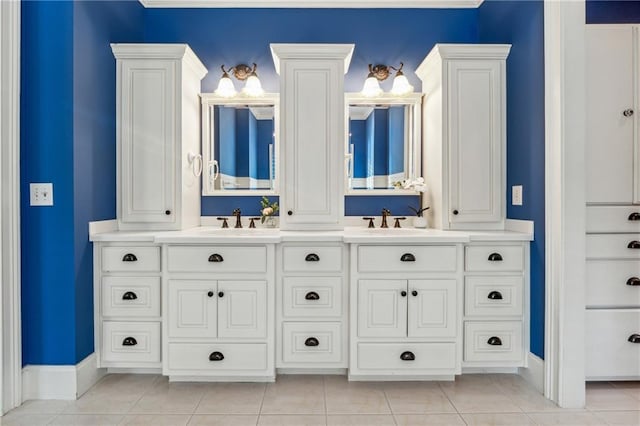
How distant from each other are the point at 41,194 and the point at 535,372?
2789 millimetres

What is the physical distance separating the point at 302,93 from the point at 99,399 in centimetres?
204

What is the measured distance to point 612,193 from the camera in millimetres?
2238

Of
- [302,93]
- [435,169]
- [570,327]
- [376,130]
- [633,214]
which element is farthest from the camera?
[376,130]

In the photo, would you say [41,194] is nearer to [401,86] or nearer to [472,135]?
[401,86]

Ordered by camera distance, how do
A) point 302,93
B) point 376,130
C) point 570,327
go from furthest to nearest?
1. point 376,130
2. point 302,93
3. point 570,327

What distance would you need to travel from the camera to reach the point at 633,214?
87.7 inches

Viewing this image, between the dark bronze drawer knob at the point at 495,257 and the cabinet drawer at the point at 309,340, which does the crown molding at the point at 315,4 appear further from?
the cabinet drawer at the point at 309,340

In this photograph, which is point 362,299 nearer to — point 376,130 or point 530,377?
point 530,377

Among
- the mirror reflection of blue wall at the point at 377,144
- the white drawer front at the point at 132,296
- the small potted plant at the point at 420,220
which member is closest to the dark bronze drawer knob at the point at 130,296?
the white drawer front at the point at 132,296

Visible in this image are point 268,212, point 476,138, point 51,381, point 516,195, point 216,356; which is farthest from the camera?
point 268,212

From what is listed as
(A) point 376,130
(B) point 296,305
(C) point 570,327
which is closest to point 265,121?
(A) point 376,130

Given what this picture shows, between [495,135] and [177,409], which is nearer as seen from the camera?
[177,409]

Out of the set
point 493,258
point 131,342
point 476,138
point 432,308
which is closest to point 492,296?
point 493,258

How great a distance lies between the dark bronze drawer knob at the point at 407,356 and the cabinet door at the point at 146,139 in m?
1.62
